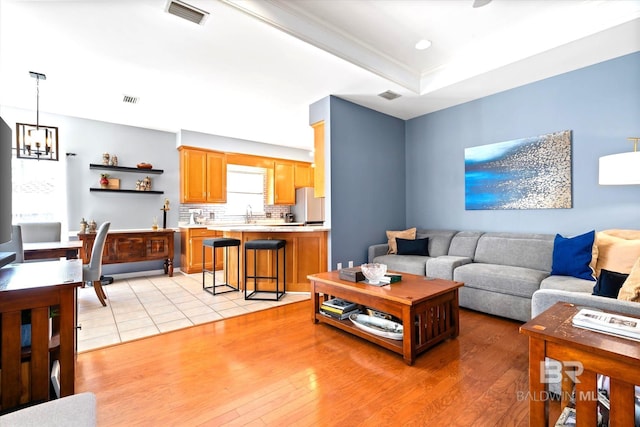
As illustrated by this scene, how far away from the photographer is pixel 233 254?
444cm

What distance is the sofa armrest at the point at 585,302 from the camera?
150 cm

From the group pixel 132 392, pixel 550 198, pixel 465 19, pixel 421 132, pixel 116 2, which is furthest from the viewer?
pixel 421 132

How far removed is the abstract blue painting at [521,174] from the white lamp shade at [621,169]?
886 millimetres

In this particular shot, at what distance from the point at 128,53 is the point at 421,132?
4.20 metres

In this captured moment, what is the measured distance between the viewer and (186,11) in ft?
7.88

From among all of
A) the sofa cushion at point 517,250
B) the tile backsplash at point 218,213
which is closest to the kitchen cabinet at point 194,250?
the tile backsplash at point 218,213

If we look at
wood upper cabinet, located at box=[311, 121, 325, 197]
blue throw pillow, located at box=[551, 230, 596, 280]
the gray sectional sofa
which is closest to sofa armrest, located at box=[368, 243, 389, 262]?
the gray sectional sofa

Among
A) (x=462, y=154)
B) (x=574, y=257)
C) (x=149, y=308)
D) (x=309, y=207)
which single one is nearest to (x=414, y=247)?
(x=462, y=154)

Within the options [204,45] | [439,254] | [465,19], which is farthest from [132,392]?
[465,19]

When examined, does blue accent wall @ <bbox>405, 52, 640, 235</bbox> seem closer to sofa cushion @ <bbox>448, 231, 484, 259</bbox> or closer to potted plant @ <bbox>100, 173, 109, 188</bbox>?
sofa cushion @ <bbox>448, 231, 484, 259</bbox>

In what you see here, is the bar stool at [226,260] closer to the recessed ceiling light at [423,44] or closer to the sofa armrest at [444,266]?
the sofa armrest at [444,266]

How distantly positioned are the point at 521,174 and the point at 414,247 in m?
1.64

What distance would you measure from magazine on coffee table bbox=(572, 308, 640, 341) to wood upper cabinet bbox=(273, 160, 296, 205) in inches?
251

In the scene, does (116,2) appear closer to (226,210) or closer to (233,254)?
(233,254)
